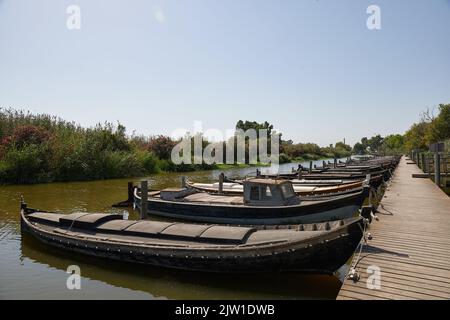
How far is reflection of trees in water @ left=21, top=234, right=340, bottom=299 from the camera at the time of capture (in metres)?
8.82

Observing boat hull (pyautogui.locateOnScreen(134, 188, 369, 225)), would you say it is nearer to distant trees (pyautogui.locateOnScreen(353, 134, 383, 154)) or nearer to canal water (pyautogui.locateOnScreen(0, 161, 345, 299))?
canal water (pyautogui.locateOnScreen(0, 161, 345, 299))

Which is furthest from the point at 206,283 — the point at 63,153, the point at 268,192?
the point at 63,153

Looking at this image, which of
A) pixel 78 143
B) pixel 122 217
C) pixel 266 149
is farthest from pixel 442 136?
pixel 122 217

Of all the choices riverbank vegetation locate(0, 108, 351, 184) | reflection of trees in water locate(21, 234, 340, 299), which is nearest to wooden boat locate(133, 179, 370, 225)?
reflection of trees in water locate(21, 234, 340, 299)

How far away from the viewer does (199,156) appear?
57.7 metres

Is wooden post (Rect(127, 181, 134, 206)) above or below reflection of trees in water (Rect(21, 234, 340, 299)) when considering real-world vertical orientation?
above

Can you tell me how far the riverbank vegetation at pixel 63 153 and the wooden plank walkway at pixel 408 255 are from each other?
32.6m

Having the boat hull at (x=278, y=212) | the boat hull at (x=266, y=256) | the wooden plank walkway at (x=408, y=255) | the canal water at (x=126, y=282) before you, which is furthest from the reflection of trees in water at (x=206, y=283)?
the boat hull at (x=278, y=212)

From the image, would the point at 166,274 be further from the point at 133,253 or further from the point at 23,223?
the point at 23,223

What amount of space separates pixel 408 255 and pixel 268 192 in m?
7.29

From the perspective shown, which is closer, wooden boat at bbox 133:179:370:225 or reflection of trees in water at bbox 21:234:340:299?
reflection of trees in water at bbox 21:234:340:299

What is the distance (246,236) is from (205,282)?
168 cm

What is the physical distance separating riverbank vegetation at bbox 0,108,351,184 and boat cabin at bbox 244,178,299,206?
27.6 metres

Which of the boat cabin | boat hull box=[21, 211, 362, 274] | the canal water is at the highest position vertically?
the boat cabin
